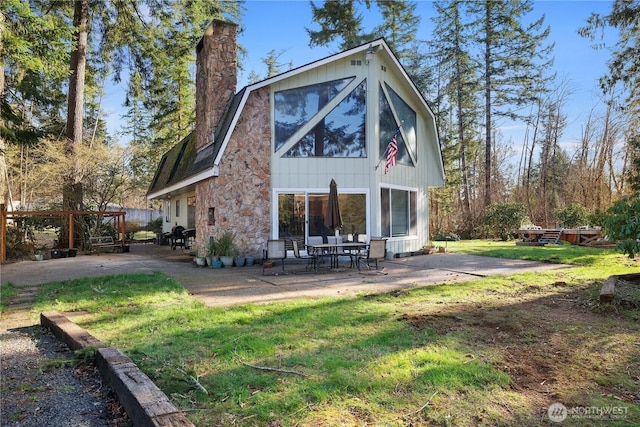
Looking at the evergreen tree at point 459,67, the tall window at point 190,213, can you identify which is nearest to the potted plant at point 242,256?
the tall window at point 190,213

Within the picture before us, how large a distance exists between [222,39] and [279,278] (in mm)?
7392

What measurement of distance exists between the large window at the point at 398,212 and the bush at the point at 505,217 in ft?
24.5

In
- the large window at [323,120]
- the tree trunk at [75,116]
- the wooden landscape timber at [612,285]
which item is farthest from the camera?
the tree trunk at [75,116]

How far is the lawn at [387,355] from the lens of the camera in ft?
8.36

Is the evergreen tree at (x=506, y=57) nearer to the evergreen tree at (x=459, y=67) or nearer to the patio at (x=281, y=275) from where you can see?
the evergreen tree at (x=459, y=67)

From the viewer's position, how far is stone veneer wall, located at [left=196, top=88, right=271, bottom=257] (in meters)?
10.6

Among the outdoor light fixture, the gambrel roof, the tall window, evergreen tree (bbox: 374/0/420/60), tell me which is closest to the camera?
the gambrel roof

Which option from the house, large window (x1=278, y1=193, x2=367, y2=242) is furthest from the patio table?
the house

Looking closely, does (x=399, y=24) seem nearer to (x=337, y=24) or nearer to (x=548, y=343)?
(x=337, y=24)

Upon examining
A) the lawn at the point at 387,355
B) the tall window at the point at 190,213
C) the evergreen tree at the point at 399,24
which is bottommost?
the lawn at the point at 387,355

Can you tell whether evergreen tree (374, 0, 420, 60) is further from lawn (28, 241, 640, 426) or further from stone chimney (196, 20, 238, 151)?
lawn (28, 241, 640, 426)

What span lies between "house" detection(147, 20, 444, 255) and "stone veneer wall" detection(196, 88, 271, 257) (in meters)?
0.03

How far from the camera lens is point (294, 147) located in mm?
11023

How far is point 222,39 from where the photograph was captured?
11.3m
